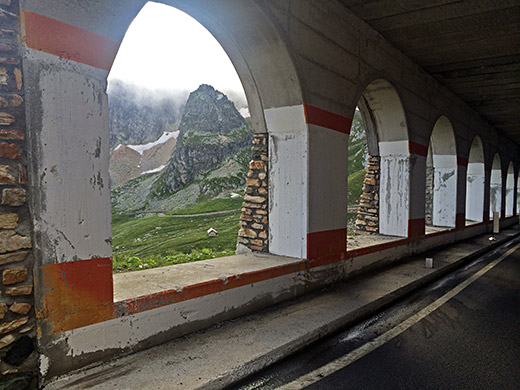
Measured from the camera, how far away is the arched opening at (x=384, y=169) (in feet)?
24.7

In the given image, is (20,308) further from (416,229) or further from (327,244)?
(416,229)

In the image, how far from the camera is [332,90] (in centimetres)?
523

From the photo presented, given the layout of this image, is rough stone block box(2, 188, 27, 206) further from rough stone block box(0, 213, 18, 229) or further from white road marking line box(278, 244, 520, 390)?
white road marking line box(278, 244, 520, 390)

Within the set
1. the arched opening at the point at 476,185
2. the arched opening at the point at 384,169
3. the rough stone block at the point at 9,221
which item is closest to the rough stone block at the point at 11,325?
the rough stone block at the point at 9,221

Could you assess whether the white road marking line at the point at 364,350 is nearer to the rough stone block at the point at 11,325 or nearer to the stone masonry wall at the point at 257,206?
the rough stone block at the point at 11,325

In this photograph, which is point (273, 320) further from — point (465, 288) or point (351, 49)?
point (351, 49)

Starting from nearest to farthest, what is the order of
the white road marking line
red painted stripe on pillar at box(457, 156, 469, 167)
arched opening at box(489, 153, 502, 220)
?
1. the white road marking line
2. red painted stripe on pillar at box(457, 156, 469, 167)
3. arched opening at box(489, 153, 502, 220)

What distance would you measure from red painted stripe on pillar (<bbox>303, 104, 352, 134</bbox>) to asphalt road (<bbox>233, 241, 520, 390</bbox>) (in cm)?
246

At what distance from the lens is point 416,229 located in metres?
7.97

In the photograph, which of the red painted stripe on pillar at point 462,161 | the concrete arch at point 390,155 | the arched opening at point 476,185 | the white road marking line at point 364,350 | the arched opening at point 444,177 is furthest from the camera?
the arched opening at point 476,185

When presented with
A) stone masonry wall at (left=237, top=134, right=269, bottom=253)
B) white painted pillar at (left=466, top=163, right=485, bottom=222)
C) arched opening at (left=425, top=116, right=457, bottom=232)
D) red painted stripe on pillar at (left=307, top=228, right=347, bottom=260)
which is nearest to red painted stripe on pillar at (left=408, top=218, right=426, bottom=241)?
red painted stripe on pillar at (left=307, top=228, right=347, bottom=260)

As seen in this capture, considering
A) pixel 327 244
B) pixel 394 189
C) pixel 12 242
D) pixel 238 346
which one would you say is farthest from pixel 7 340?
pixel 394 189

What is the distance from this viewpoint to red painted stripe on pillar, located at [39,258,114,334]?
2.46m

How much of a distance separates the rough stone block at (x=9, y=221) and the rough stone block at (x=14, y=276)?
0.85 feet
